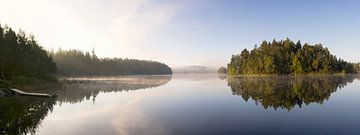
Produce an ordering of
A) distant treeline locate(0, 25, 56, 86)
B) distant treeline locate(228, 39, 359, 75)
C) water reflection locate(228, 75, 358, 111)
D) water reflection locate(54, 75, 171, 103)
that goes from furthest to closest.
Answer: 1. distant treeline locate(228, 39, 359, 75)
2. distant treeline locate(0, 25, 56, 86)
3. water reflection locate(54, 75, 171, 103)
4. water reflection locate(228, 75, 358, 111)

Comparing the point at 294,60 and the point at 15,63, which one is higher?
the point at 294,60

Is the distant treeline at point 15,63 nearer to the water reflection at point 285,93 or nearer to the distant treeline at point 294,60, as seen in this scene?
the water reflection at point 285,93

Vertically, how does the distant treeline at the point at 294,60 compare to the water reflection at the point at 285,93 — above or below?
above

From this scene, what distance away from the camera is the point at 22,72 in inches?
3056

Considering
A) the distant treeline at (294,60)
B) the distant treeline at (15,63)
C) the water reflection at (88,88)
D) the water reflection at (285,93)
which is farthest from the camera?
the distant treeline at (294,60)

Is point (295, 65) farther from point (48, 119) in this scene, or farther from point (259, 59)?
point (48, 119)

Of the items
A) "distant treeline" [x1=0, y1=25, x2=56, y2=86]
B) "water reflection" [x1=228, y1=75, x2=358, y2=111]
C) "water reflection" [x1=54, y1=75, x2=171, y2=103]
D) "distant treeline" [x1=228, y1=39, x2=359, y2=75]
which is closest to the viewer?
"water reflection" [x1=228, y1=75, x2=358, y2=111]

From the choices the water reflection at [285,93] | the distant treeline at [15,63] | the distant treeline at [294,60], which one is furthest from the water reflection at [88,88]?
the distant treeline at [294,60]

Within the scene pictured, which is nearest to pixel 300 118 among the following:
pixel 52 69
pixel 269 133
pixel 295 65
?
pixel 269 133

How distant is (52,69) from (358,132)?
12292cm

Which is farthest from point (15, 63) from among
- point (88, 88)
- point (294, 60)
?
point (294, 60)

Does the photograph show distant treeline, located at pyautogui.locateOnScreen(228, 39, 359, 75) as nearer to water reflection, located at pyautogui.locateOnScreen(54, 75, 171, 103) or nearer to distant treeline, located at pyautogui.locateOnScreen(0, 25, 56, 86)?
water reflection, located at pyautogui.locateOnScreen(54, 75, 171, 103)

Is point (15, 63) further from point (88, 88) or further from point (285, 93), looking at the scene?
point (285, 93)

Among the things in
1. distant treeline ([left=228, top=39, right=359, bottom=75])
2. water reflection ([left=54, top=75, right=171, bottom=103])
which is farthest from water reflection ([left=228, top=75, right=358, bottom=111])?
distant treeline ([left=228, top=39, right=359, bottom=75])
